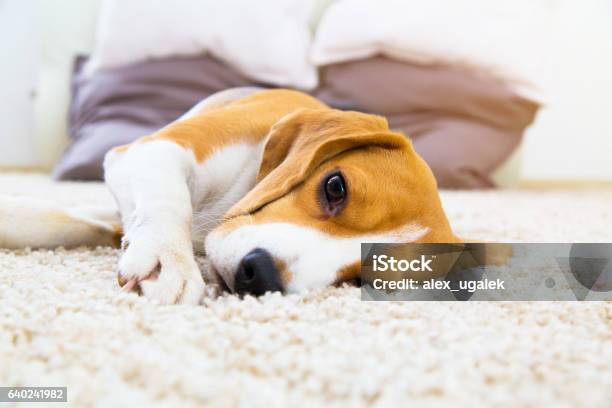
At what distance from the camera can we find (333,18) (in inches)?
128

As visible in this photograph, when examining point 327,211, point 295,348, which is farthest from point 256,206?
point 295,348

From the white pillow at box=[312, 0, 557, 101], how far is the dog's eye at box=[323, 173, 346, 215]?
217cm

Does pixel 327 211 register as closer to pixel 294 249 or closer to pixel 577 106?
pixel 294 249

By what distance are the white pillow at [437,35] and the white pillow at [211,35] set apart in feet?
0.61

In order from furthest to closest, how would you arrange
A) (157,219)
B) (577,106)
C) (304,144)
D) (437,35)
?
(577,106)
(437,35)
(304,144)
(157,219)

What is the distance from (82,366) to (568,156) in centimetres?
416

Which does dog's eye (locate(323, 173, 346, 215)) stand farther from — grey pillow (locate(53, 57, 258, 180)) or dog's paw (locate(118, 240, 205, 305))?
grey pillow (locate(53, 57, 258, 180))

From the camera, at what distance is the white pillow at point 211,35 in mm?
3111

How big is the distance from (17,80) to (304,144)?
3.47 m

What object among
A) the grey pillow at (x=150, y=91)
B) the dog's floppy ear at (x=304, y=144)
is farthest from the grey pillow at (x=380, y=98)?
the dog's floppy ear at (x=304, y=144)

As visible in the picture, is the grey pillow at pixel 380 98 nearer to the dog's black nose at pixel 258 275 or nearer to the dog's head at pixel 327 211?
the dog's head at pixel 327 211

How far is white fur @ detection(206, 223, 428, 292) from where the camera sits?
3.26 ft

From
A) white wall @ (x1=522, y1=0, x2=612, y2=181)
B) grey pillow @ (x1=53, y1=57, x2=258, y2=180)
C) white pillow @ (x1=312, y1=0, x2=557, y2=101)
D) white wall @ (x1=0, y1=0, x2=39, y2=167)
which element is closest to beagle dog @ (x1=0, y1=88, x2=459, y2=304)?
grey pillow @ (x1=53, y1=57, x2=258, y2=180)

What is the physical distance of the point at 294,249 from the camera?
3.30 feet
